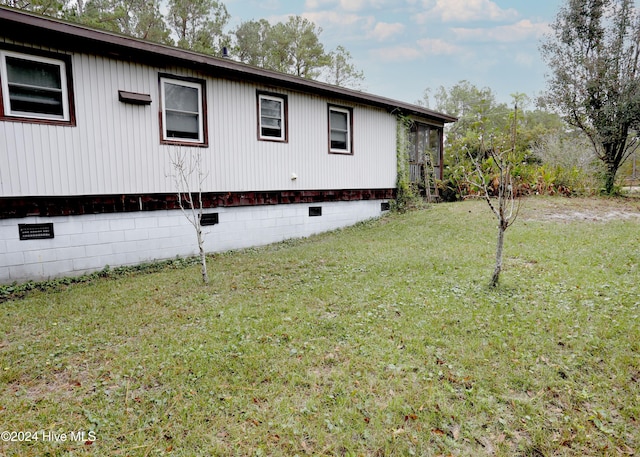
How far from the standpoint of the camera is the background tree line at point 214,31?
43.9 feet

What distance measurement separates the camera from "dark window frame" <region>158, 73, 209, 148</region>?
661 cm

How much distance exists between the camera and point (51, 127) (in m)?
5.52

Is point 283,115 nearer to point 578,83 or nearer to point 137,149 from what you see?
point 137,149

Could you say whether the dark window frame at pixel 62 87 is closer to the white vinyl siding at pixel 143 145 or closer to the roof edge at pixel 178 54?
the white vinyl siding at pixel 143 145

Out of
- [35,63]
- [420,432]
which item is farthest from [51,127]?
[420,432]

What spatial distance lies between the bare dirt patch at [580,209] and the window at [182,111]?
7.90 m

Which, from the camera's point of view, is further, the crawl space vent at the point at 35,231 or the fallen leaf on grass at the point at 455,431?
the crawl space vent at the point at 35,231

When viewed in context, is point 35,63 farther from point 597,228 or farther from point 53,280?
point 597,228

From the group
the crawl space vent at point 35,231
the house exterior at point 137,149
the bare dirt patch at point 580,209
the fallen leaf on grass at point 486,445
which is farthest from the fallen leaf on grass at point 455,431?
the bare dirt patch at point 580,209

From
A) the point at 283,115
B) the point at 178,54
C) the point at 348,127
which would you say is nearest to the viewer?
the point at 178,54

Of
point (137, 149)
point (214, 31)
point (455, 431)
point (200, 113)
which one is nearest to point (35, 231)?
point (137, 149)

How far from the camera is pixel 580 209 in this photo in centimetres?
975

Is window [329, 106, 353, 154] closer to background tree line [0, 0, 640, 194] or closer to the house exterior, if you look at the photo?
the house exterior

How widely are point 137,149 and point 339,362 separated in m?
5.40
